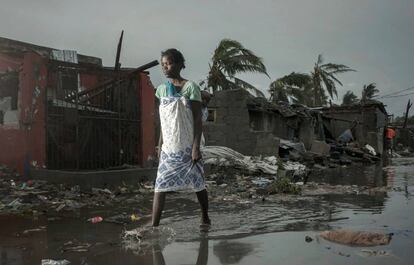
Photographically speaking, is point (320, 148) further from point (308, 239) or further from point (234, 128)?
point (308, 239)

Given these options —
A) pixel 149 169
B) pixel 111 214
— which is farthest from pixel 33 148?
pixel 111 214

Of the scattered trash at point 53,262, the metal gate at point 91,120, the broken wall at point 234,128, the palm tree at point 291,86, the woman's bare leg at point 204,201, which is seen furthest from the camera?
the palm tree at point 291,86

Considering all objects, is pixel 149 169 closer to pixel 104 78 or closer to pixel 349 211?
pixel 104 78

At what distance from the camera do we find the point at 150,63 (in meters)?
9.58

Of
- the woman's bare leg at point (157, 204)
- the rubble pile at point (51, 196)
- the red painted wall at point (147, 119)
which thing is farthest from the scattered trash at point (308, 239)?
the red painted wall at point (147, 119)

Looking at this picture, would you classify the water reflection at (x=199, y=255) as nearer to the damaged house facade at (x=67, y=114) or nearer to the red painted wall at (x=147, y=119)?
the damaged house facade at (x=67, y=114)

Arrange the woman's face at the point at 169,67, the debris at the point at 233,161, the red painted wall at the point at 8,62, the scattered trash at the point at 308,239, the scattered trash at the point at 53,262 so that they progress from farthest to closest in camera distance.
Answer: the debris at the point at 233,161 < the red painted wall at the point at 8,62 < the woman's face at the point at 169,67 < the scattered trash at the point at 308,239 < the scattered trash at the point at 53,262

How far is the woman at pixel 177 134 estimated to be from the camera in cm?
464

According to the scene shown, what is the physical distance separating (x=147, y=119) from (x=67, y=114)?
7.13ft

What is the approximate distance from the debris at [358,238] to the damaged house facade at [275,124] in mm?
11941

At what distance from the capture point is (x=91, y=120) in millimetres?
A: 9195

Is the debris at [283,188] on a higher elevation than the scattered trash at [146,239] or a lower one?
higher

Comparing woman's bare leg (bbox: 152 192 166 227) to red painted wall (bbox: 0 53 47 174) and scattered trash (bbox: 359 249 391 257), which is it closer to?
scattered trash (bbox: 359 249 391 257)

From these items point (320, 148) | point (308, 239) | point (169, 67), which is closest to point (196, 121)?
point (169, 67)
